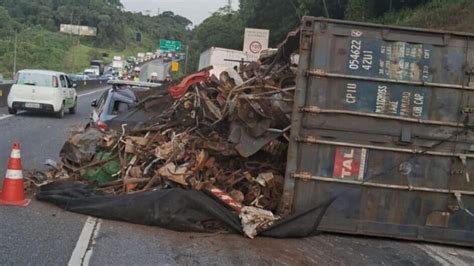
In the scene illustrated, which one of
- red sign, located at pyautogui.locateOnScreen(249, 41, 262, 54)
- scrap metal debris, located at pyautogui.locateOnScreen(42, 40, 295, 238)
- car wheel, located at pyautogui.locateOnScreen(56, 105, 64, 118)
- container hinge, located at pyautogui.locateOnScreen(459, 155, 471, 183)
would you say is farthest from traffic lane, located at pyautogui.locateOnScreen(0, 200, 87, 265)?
red sign, located at pyautogui.locateOnScreen(249, 41, 262, 54)

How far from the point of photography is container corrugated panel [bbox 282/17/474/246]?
25.7 ft

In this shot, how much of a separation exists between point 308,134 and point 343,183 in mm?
718

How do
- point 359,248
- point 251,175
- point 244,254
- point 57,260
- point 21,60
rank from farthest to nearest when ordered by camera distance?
1. point 21,60
2. point 251,175
3. point 359,248
4. point 244,254
5. point 57,260

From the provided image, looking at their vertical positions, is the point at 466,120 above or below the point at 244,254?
above

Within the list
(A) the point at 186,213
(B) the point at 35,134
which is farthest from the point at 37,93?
(A) the point at 186,213

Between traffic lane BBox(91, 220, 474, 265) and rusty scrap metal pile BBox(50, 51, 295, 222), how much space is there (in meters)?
0.75

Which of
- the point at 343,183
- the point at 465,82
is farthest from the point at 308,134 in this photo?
the point at 465,82

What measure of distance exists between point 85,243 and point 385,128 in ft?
12.1

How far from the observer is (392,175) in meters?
7.91

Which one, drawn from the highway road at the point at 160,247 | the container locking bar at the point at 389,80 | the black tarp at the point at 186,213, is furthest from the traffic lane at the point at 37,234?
the container locking bar at the point at 389,80

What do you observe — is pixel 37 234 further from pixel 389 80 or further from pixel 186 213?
pixel 389 80

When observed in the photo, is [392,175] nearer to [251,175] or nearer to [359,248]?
[359,248]

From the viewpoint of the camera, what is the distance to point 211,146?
336 inches

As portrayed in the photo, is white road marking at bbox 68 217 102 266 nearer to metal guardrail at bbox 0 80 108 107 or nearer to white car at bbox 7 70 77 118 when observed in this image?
white car at bbox 7 70 77 118
